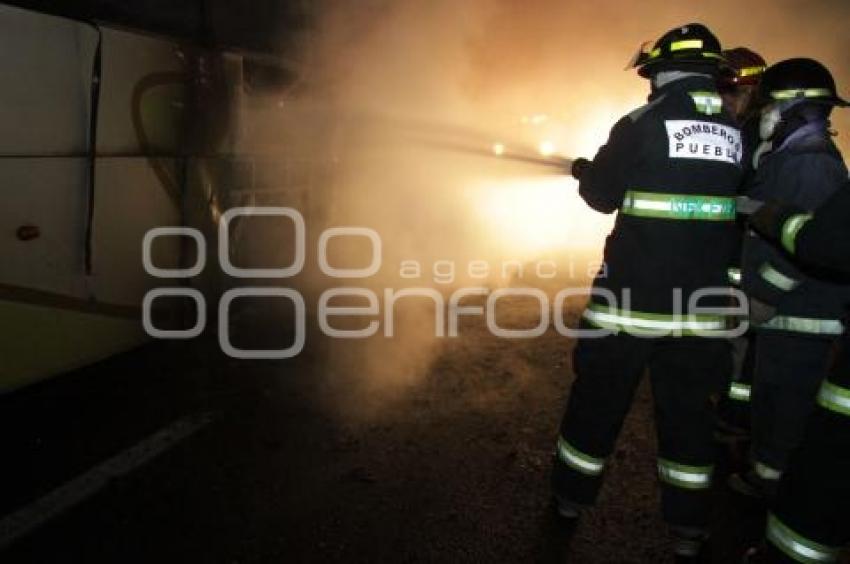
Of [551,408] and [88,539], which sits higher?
[551,408]

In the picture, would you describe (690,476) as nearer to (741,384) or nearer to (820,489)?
(820,489)

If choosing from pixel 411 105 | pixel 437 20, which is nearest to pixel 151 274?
pixel 411 105

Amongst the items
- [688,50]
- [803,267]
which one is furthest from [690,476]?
[688,50]

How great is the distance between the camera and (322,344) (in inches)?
197

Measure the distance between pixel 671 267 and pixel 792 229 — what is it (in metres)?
0.53

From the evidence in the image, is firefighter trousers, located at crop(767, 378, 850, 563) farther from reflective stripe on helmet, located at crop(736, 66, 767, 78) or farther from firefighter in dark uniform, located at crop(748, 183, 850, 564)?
reflective stripe on helmet, located at crop(736, 66, 767, 78)

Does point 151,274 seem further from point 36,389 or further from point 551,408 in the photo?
point 551,408

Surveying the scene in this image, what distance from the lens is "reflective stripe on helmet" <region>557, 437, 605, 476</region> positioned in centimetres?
272

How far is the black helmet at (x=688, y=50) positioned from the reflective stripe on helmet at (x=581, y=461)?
5.53 feet

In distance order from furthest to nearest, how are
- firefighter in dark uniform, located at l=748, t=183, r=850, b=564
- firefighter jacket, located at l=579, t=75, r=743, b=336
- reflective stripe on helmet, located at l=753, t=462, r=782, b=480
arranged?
reflective stripe on helmet, located at l=753, t=462, r=782, b=480 < firefighter jacket, located at l=579, t=75, r=743, b=336 < firefighter in dark uniform, located at l=748, t=183, r=850, b=564

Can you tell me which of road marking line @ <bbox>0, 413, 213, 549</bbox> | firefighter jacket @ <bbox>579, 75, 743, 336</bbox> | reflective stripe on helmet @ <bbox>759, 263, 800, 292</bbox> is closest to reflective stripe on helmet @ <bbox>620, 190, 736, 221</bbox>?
firefighter jacket @ <bbox>579, 75, 743, 336</bbox>

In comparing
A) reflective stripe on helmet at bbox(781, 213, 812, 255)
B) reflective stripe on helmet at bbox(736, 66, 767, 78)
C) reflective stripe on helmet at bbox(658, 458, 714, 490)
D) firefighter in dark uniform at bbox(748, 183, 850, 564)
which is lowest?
reflective stripe on helmet at bbox(658, 458, 714, 490)

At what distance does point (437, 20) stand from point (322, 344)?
18.2 feet

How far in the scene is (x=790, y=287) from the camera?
262 centimetres
